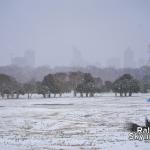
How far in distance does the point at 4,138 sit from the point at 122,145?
32.2 ft

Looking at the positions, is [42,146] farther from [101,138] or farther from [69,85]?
[69,85]

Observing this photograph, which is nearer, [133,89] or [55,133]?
[55,133]

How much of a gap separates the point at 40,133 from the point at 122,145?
9618 mm

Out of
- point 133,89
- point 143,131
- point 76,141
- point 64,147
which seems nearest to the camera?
point 64,147

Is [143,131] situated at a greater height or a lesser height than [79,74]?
lesser

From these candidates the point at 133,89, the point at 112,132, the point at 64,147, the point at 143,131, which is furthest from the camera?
the point at 133,89

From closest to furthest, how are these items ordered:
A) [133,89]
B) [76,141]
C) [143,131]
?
[76,141]
[143,131]
[133,89]

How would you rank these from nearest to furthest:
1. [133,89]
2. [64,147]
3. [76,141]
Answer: [64,147]
[76,141]
[133,89]

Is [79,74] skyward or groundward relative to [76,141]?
skyward

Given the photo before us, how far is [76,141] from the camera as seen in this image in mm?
24000

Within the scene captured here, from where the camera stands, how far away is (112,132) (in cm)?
2853

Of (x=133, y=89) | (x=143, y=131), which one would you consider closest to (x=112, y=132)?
(x=143, y=131)

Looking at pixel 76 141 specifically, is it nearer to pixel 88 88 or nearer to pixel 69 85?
pixel 88 88

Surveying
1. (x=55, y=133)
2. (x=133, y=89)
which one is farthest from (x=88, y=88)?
(x=55, y=133)
